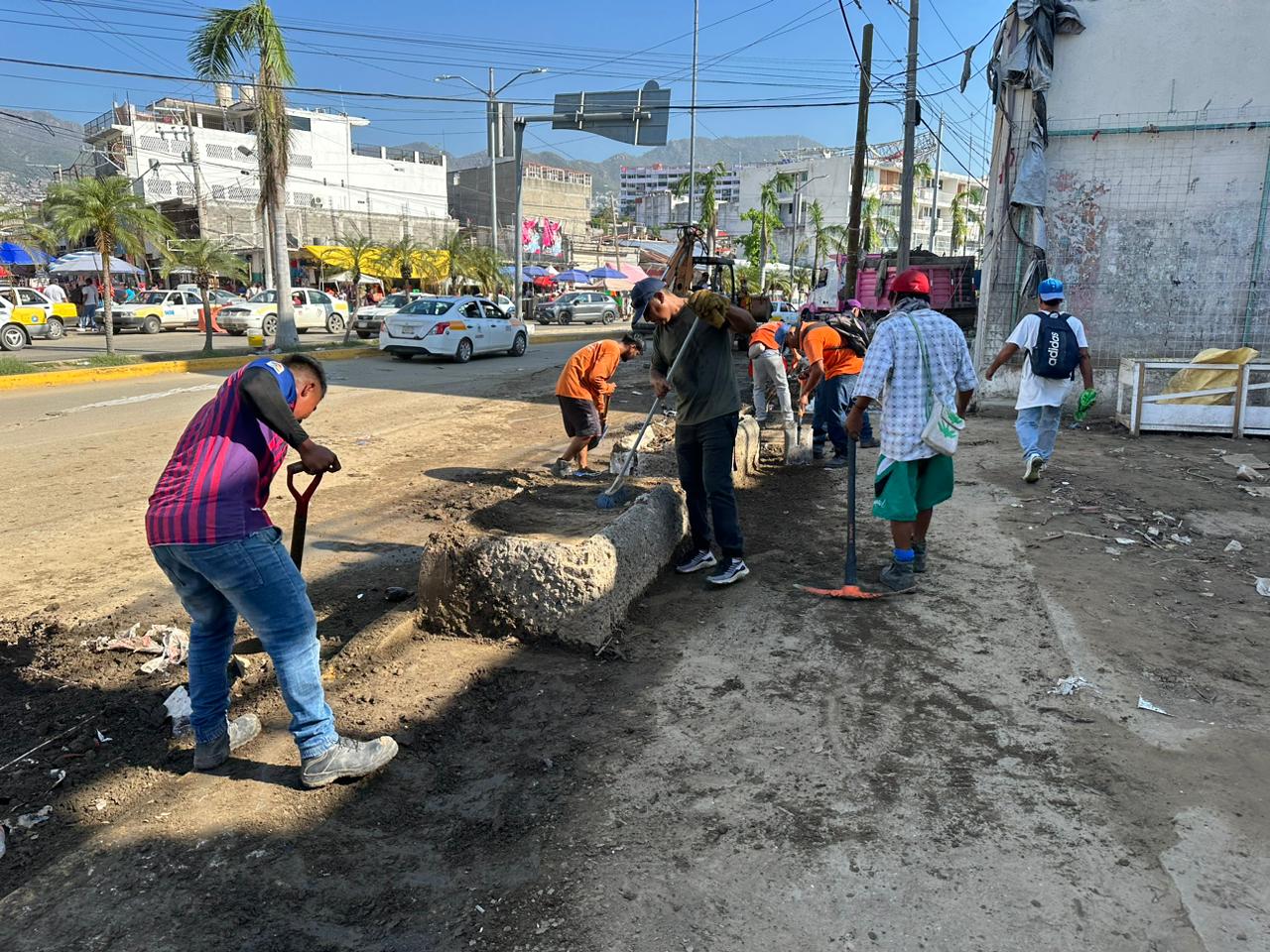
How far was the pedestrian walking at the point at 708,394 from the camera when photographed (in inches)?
183

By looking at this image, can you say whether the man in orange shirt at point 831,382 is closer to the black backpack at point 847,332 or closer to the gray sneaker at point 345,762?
the black backpack at point 847,332

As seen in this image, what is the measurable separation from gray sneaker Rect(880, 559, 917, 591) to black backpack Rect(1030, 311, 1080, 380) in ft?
10.2

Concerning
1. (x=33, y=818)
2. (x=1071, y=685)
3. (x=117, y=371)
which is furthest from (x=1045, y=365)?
(x=117, y=371)

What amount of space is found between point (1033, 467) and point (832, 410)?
1.90m

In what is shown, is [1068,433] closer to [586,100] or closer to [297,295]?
[586,100]

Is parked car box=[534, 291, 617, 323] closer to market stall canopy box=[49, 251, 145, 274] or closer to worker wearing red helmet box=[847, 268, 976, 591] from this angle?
market stall canopy box=[49, 251, 145, 274]

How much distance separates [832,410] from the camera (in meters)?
8.38

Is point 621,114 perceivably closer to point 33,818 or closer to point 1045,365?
point 1045,365

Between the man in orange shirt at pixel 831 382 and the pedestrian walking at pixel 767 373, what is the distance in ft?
1.06

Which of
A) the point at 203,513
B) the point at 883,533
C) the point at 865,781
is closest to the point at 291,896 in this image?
the point at 203,513

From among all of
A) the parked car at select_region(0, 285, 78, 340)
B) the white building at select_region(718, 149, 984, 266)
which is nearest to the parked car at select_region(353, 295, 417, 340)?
the parked car at select_region(0, 285, 78, 340)

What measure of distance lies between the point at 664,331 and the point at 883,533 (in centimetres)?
219

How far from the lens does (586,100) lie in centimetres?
2264

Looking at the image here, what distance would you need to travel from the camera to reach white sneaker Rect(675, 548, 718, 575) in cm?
497
